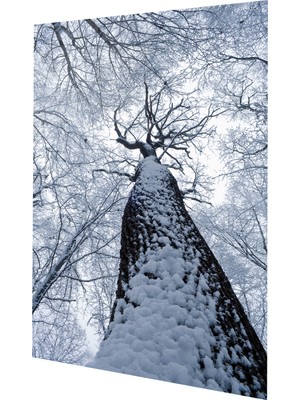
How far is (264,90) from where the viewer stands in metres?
2.69

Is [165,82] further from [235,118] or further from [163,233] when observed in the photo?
[163,233]

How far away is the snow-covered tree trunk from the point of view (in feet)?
7.18

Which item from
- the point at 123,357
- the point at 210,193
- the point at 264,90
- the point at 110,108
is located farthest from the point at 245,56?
the point at 123,357

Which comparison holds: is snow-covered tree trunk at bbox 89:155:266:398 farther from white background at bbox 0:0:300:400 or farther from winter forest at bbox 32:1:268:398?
white background at bbox 0:0:300:400

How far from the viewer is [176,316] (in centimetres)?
232

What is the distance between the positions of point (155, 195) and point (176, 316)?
0.70m

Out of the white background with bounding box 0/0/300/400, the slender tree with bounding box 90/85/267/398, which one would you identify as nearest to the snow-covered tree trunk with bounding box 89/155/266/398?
the slender tree with bounding box 90/85/267/398

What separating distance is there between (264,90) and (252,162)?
39cm
